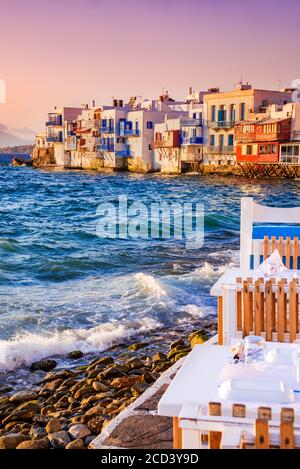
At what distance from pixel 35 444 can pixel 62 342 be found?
9.25 ft

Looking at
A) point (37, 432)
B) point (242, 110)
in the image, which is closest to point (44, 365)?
point (37, 432)

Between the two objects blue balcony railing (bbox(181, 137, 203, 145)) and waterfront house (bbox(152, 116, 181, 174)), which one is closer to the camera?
blue balcony railing (bbox(181, 137, 203, 145))

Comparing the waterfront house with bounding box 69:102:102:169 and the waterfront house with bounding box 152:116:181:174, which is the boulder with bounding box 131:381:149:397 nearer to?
the waterfront house with bounding box 152:116:181:174

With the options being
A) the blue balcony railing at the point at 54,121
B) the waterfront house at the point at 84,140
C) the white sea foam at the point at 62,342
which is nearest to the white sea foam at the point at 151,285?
the white sea foam at the point at 62,342

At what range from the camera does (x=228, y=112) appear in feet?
151

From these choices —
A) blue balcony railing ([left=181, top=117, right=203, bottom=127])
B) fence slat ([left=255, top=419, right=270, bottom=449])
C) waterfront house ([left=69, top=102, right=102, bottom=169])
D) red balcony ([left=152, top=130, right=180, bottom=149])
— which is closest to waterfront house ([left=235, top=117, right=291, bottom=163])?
blue balcony railing ([left=181, top=117, right=203, bottom=127])

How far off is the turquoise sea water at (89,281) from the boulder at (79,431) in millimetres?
2255

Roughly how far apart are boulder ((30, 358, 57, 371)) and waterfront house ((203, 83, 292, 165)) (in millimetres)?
39573

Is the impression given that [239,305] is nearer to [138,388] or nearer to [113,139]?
[138,388]

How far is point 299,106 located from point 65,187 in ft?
50.7

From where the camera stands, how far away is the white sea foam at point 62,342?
624 centimetres

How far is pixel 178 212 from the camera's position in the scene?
23.6m

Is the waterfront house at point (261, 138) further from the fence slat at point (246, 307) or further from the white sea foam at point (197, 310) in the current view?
the fence slat at point (246, 307)

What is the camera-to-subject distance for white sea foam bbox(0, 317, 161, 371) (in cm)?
624
